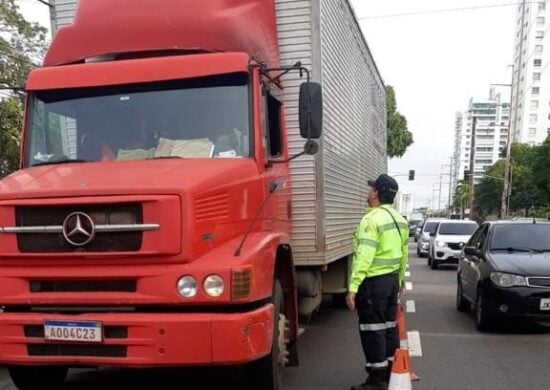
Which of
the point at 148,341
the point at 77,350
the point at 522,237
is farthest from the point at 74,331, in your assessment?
the point at 522,237

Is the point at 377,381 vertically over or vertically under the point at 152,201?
under

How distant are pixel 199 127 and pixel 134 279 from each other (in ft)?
4.68

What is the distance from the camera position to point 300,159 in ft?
22.4

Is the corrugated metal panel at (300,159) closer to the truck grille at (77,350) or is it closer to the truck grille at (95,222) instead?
the truck grille at (95,222)

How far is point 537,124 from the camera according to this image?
405ft

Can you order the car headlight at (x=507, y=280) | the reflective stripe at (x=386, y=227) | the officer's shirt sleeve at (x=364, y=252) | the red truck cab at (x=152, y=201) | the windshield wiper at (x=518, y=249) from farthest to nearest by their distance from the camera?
the windshield wiper at (x=518, y=249), the car headlight at (x=507, y=280), the reflective stripe at (x=386, y=227), the officer's shirt sleeve at (x=364, y=252), the red truck cab at (x=152, y=201)

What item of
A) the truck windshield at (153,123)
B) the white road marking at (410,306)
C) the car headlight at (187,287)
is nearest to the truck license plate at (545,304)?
the white road marking at (410,306)

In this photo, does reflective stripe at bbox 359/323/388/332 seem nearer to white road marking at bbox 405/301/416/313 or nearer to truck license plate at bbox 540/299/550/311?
truck license plate at bbox 540/299/550/311

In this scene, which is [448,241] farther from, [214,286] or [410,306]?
[214,286]

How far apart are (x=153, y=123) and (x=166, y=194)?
1.07 meters

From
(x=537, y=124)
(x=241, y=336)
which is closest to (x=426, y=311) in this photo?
(x=241, y=336)

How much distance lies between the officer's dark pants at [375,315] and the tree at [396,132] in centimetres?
4280

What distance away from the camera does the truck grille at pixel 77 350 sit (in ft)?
15.5

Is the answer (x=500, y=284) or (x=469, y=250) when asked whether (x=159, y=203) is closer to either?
(x=500, y=284)
